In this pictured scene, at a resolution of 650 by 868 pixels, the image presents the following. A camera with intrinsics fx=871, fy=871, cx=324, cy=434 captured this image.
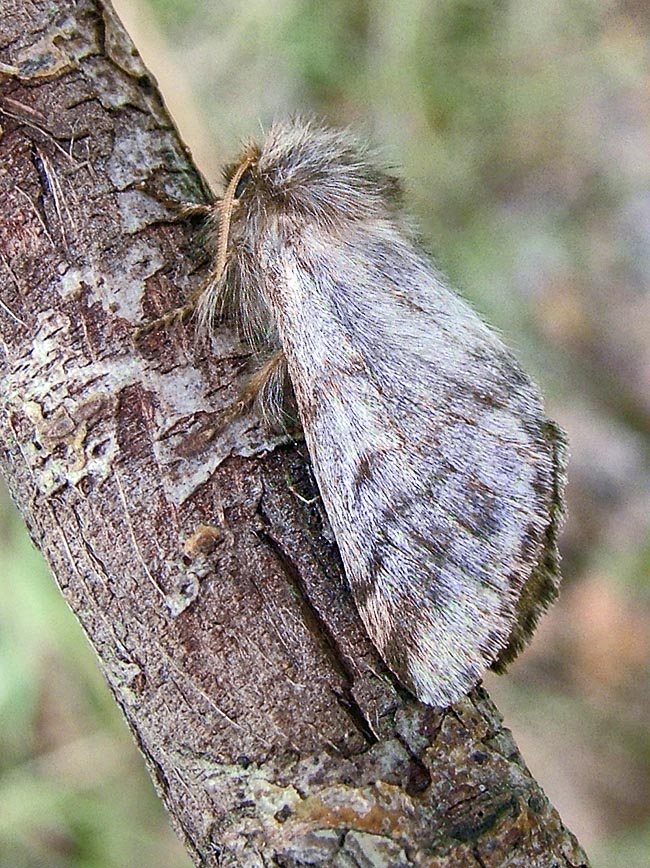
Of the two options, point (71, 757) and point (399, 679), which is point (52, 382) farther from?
point (71, 757)

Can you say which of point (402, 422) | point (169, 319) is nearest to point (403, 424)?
point (402, 422)

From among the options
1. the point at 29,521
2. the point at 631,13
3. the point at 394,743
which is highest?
the point at 631,13

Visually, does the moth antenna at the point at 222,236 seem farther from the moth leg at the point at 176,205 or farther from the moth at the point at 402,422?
the moth leg at the point at 176,205

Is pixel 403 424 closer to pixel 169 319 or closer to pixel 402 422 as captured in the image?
pixel 402 422

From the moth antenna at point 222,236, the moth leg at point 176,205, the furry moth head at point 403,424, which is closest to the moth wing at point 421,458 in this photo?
the furry moth head at point 403,424

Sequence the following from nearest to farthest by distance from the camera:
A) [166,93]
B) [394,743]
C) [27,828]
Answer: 1. [394,743]
2. [27,828]
3. [166,93]

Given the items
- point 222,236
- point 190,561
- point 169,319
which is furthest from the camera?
point 222,236

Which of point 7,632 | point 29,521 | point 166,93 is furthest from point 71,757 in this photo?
point 166,93
